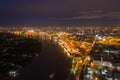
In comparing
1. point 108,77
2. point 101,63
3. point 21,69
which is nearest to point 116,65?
point 101,63

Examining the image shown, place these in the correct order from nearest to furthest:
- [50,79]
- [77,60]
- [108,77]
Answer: [108,77] < [50,79] < [77,60]

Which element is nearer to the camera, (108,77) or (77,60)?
(108,77)

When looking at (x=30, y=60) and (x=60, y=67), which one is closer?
(x=60, y=67)

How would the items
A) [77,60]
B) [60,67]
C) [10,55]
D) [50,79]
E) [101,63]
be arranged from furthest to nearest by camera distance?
1. [10,55]
2. [77,60]
3. [60,67]
4. [101,63]
5. [50,79]

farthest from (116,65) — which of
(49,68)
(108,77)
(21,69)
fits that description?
(21,69)

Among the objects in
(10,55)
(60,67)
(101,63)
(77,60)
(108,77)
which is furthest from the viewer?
(10,55)

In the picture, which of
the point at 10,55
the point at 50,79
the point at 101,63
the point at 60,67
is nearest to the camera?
the point at 50,79

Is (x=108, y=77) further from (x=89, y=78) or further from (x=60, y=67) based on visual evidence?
(x=60, y=67)

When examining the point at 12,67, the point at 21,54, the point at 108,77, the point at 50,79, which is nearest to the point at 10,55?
the point at 21,54

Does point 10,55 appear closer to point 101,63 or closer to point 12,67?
point 12,67
